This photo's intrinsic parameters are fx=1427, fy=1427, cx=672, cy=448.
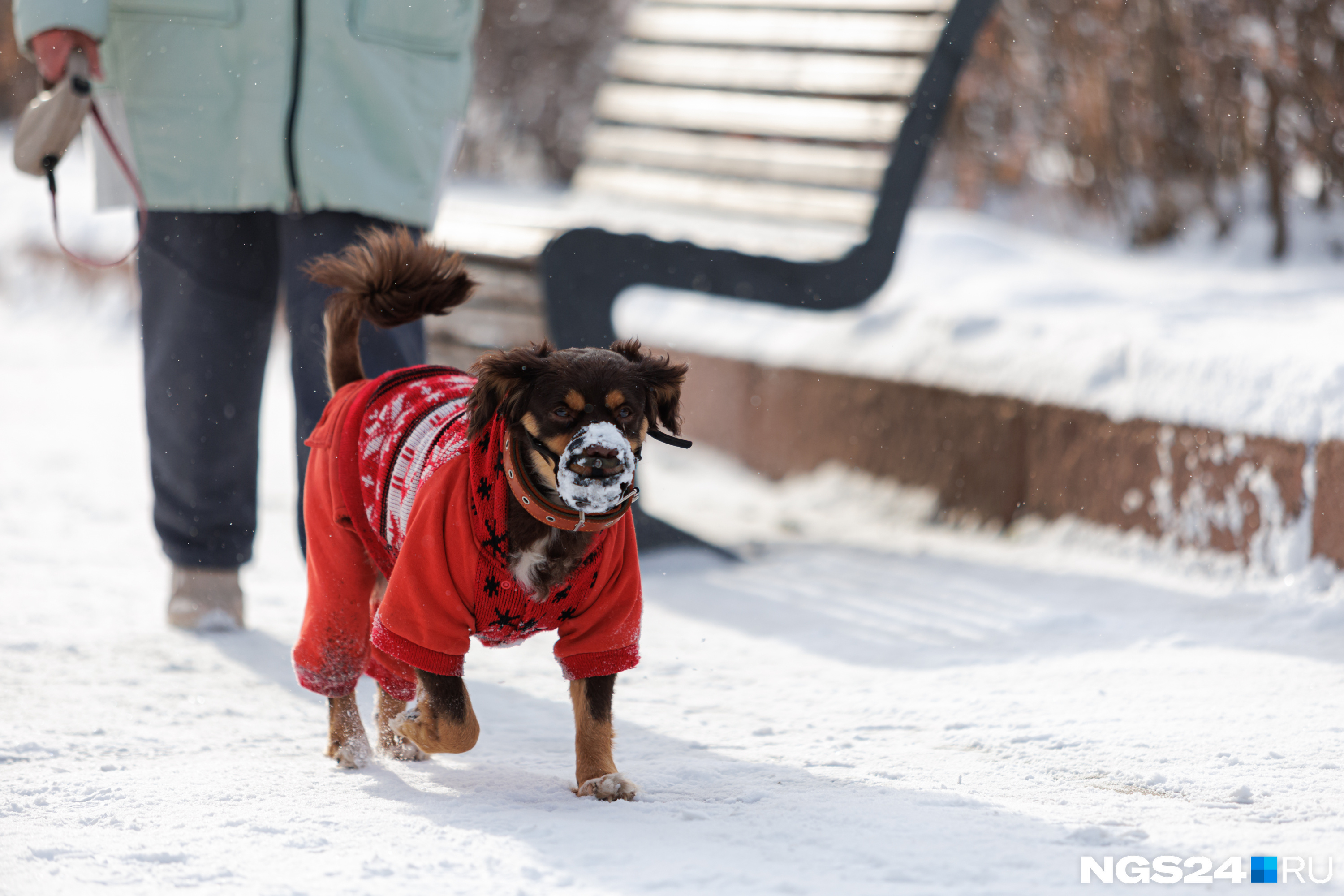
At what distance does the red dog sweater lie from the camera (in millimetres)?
2387

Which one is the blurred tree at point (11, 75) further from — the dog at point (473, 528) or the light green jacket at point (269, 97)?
the dog at point (473, 528)

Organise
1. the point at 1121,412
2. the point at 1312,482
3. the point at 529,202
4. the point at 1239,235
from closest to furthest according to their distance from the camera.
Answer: the point at 1312,482 → the point at 1121,412 → the point at 1239,235 → the point at 529,202

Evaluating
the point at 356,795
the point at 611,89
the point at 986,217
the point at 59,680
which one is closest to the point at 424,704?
the point at 356,795

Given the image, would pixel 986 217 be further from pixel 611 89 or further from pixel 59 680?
pixel 59 680

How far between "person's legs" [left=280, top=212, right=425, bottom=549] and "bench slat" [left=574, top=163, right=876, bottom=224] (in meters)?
1.77

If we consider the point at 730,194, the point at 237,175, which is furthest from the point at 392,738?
the point at 730,194

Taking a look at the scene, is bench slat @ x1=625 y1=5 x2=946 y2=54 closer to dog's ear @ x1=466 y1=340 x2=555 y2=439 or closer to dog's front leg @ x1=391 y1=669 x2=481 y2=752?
dog's ear @ x1=466 y1=340 x2=555 y2=439

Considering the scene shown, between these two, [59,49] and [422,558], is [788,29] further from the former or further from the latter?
[422,558]

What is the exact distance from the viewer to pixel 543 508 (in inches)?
92.7

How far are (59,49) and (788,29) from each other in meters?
2.88

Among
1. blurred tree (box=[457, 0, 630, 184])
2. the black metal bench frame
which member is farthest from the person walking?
blurred tree (box=[457, 0, 630, 184])

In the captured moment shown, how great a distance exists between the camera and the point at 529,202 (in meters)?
8.78

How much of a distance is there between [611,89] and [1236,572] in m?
3.47

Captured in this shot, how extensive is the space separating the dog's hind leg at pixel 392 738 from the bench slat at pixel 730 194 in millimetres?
2429
